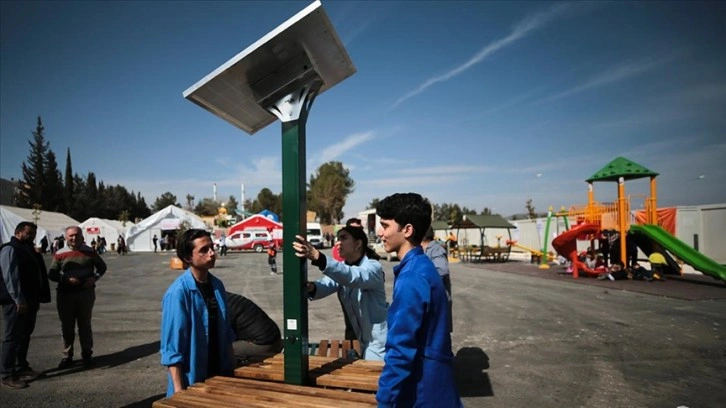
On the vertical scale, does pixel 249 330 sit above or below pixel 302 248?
below

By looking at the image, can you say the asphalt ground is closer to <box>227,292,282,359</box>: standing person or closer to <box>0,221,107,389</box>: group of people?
<box>0,221,107,389</box>: group of people

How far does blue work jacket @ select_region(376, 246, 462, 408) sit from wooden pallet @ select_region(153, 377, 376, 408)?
244 millimetres

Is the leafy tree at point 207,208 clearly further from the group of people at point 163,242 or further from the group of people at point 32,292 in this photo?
the group of people at point 32,292

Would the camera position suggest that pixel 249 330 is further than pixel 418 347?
Yes

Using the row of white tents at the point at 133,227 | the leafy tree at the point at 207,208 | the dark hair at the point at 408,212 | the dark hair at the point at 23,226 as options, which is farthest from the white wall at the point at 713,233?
the leafy tree at the point at 207,208

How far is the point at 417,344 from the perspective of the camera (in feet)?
6.10

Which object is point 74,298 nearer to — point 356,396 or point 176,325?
point 176,325

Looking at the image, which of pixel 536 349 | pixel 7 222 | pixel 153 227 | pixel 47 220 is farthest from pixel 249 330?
pixel 47 220

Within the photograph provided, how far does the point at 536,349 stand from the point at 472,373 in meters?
1.73

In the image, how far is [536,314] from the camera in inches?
366

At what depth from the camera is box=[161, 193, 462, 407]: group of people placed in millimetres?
1830

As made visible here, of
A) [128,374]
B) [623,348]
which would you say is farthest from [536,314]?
[128,374]

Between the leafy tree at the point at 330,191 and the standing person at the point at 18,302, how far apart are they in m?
71.1

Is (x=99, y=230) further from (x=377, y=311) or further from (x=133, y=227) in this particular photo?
(x=377, y=311)
